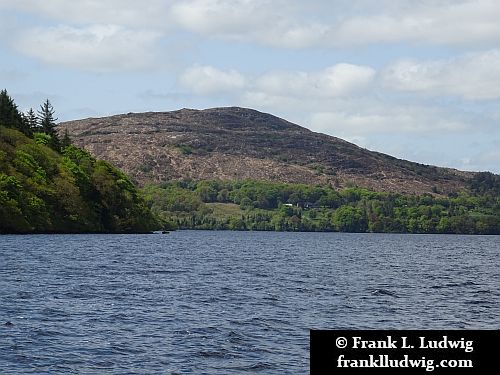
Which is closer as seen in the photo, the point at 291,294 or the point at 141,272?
the point at 291,294

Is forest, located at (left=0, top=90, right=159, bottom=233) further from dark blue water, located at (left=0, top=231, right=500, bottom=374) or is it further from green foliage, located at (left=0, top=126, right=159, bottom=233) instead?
dark blue water, located at (left=0, top=231, right=500, bottom=374)

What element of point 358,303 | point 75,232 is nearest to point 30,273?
point 358,303

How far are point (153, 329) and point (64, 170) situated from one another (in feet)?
483

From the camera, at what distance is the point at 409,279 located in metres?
88.9

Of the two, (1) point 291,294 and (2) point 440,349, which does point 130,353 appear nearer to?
(2) point 440,349
